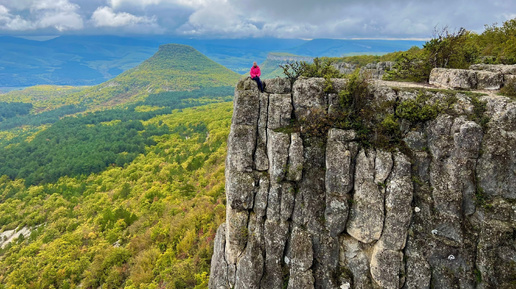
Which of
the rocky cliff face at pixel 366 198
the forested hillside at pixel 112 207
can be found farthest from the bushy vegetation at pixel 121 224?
the rocky cliff face at pixel 366 198

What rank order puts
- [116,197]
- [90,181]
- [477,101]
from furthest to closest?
1. [90,181]
2. [116,197]
3. [477,101]

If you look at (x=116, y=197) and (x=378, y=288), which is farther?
(x=116, y=197)

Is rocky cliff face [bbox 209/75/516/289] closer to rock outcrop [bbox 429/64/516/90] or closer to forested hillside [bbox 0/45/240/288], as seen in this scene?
rock outcrop [bbox 429/64/516/90]

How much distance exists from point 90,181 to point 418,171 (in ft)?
354

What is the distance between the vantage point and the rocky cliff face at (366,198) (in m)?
14.5

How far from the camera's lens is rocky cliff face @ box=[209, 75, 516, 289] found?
14.5 metres

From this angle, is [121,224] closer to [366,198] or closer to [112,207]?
[112,207]

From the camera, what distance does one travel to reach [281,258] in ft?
61.3

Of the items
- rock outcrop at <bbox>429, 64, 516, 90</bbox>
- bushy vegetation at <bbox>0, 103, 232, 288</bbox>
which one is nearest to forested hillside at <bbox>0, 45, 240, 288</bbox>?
bushy vegetation at <bbox>0, 103, 232, 288</bbox>

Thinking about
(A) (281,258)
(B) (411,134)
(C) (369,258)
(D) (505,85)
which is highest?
(D) (505,85)

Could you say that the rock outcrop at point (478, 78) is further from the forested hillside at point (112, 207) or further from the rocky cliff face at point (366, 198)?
the forested hillside at point (112, 207)

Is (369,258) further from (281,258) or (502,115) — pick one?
(502,115)

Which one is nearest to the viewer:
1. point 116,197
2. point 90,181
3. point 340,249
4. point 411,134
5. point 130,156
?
point 411,134

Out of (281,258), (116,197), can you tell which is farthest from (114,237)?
(281,258)
